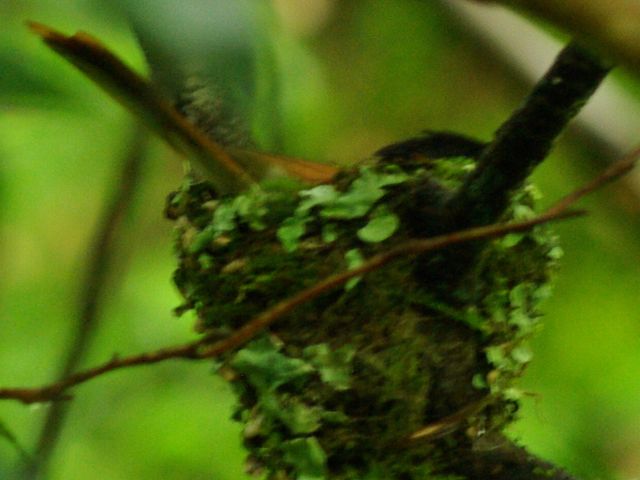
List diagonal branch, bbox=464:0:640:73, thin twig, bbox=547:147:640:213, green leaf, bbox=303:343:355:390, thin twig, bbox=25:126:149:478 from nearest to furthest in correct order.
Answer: diagonal branch, bbox=464:0:640:73 < thin twig, bbox=547:147:640:213 < green leaf, bbox=303:343:355:390 < thin twig, bbox=25:126:149:478

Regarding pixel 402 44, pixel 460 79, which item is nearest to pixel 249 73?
pixel 402 44

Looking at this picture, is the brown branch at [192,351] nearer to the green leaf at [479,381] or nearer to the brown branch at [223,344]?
the brown branch at [223,344]

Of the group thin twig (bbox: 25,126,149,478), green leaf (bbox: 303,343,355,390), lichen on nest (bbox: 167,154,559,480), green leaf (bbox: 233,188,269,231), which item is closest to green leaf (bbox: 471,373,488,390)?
lichen on nest (bbox: 167,154,559,480)

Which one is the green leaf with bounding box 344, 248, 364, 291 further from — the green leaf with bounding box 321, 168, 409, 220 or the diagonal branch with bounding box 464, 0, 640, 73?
the diagonal branch with bounding box 464, 0, 640, 73

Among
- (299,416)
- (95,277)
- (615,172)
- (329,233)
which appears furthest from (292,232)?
(95,277)

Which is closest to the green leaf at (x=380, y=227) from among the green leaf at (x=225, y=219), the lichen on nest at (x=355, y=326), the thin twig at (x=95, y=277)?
the lichen on nest at (x=355, y=326)

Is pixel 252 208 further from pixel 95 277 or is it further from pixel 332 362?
pixel 95 277
